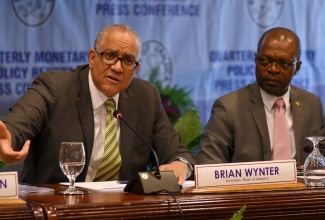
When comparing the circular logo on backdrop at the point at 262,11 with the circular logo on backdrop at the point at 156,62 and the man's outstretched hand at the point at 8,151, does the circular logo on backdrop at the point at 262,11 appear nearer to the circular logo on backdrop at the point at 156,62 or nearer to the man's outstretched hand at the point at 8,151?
the circular logo on backdrop at the point at 156,62

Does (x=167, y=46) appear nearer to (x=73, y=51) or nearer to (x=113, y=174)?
(x=73, y=51)

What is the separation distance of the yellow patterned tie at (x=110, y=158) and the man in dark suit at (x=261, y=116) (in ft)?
1.98

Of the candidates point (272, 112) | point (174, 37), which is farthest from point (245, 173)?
point (174, 37)

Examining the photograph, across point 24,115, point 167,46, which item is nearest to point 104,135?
point 24,115

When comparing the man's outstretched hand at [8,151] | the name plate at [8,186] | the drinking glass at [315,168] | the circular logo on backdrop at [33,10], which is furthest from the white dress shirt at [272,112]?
the name plate at [8,186]

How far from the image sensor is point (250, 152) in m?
4.38

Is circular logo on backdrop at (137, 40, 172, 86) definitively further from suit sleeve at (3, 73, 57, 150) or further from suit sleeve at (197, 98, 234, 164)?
suit sleeve at (3, 73, 57, 150)

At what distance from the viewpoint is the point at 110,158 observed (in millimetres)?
3967

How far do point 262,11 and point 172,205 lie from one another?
3258mm

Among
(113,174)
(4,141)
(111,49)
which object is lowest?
(113,174)

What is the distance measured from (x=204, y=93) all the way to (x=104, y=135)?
73.2 inches

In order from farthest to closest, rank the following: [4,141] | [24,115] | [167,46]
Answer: [167,46] → [24,115] → [4,141]

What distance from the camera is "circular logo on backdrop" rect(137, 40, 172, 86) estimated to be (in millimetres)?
5441

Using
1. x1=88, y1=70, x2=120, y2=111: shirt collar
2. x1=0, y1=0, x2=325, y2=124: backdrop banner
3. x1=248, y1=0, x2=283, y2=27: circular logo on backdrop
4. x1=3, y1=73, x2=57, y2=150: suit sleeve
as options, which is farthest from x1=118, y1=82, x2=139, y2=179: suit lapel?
x1=248, y1=0, x2=283, y2=27: circular logo on backdrop
